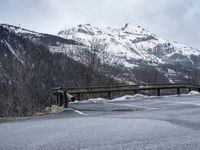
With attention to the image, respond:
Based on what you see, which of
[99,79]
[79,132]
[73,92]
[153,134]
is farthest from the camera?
[99,79]

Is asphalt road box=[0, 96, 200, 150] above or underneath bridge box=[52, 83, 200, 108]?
underneath

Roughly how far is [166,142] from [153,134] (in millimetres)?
980

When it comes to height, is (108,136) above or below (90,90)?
below

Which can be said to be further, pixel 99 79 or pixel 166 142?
pixel 99 79

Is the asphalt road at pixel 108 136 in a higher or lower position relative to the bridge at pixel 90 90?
lower

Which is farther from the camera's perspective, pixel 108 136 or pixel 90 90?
pixel 90 90

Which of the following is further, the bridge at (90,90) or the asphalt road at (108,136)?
the bridge at (90,90)

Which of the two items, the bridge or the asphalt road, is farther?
the bridge

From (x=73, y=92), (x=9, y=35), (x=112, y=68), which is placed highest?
(x=9, y=35)

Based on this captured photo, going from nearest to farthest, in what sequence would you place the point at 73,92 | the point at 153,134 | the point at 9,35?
the point at 153,134 → the point at 73,92 → the point at 9,35

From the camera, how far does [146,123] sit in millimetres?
11516

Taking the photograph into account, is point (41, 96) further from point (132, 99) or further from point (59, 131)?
point (59, 131)

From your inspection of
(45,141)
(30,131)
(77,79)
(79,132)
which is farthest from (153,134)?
(77,79)

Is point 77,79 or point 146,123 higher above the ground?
point 77,79
